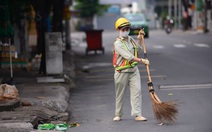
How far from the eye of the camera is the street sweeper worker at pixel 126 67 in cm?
1104

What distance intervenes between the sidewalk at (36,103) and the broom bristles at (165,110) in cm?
197

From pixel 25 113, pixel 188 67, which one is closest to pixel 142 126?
pixel 25 113

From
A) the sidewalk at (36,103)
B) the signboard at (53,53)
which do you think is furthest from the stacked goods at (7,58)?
the signboard at (53,53)

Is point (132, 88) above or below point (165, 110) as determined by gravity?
above

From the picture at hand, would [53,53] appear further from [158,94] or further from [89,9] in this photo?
[89,9]

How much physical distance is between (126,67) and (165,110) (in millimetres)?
1154

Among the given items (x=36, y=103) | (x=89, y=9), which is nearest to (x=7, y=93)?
(x=36, y=103)

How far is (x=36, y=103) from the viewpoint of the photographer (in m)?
13.0

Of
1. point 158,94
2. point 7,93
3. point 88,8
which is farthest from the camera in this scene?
point 88,8

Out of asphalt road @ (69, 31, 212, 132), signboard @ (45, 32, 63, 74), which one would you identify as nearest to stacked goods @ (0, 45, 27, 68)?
signboard @ (45, 32, 63, 74)

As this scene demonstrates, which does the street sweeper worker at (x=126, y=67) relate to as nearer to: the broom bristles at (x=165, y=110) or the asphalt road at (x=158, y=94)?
the asphalt road at (x=158, y=94)

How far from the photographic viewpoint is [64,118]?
11.9 m

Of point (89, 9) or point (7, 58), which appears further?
point (89, 9)

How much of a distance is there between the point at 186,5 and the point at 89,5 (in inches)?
938
